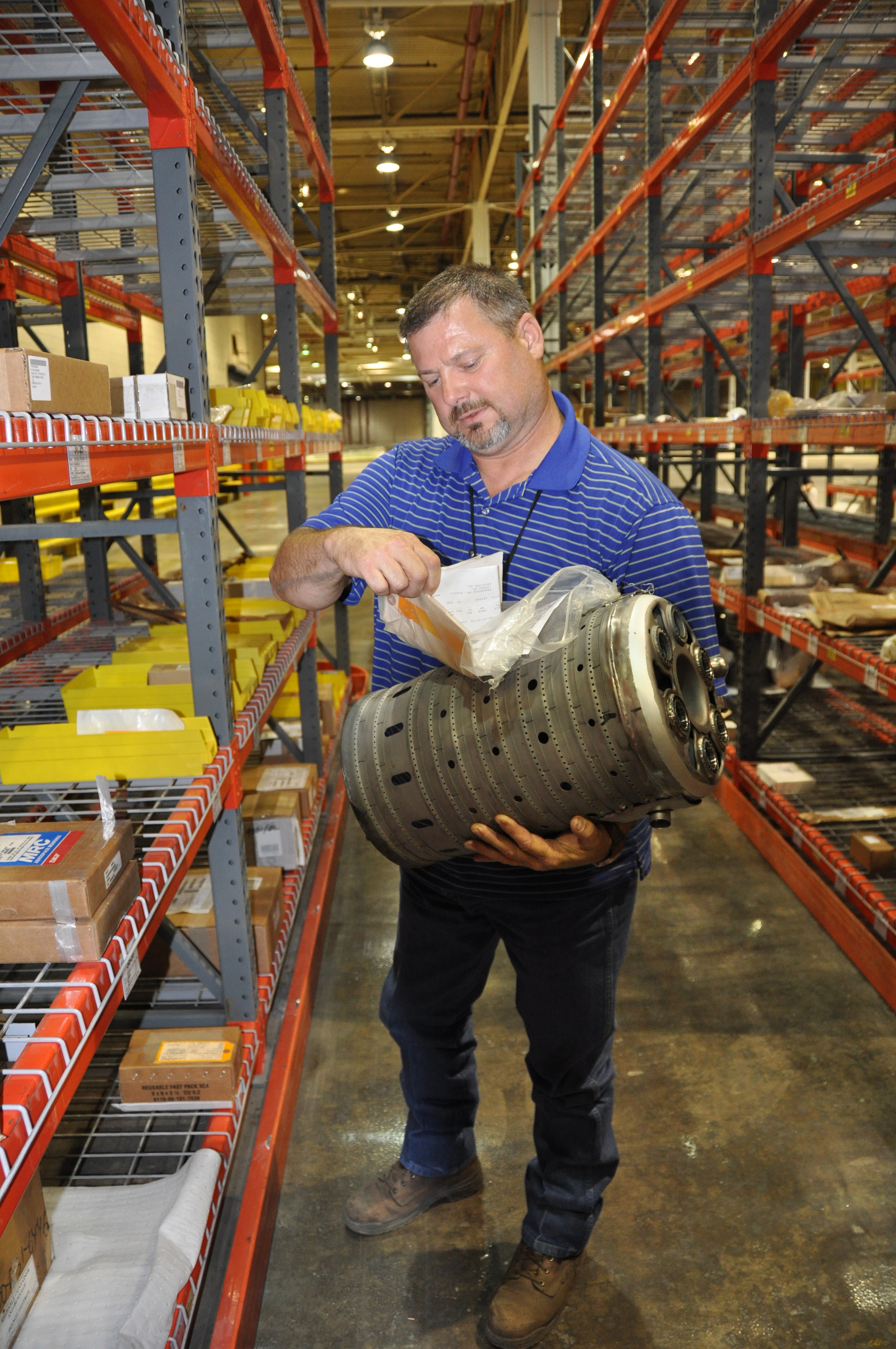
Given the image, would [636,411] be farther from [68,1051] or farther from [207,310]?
[68,1051]

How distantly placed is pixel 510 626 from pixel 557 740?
0.65ft

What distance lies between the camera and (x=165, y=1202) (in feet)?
6.18

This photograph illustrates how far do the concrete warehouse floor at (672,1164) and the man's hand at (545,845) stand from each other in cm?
116

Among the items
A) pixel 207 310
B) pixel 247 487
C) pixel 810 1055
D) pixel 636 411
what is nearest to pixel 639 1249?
pixel 810 1055

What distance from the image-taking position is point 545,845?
1.57 m

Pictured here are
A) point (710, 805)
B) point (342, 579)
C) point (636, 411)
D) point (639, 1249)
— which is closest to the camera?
point (342, 579)

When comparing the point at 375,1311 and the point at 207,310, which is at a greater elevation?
the point at 207,310

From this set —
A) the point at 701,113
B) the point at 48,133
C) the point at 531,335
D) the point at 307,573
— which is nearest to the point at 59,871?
the point at 307,573

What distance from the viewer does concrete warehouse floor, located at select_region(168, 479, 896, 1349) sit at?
204 centimetres

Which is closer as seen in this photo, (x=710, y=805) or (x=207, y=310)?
(x=710, y=805)

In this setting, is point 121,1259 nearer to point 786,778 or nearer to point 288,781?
point 288,781

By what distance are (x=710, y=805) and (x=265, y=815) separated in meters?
2.51

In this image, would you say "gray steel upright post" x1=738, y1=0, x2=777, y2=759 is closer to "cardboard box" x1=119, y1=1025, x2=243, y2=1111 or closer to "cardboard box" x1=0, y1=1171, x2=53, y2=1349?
"cardboard box" x1=119, y1=1025, x2=243, y2=1111

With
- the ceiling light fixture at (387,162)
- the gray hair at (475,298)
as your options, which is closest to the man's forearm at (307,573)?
the gray hair at (475,298)
